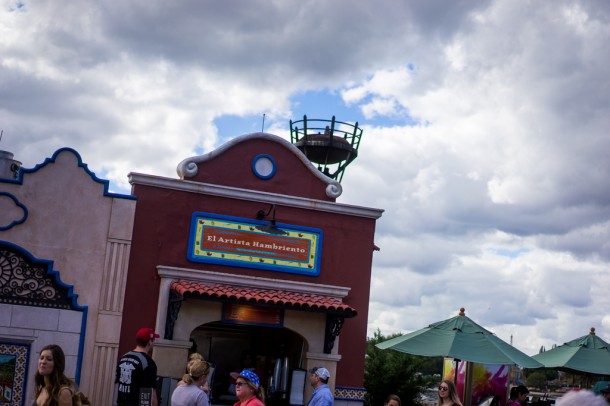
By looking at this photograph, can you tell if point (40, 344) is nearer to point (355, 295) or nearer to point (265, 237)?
point (265, 237)

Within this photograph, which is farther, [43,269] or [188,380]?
[43,269]

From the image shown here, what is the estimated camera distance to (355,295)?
16.1m

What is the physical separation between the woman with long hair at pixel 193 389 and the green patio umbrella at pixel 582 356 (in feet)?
25.7

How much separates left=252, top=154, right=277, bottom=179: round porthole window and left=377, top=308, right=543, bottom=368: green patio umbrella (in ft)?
13.3

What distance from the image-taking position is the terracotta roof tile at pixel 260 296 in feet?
46.4

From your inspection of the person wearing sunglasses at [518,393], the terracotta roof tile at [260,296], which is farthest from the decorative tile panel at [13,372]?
the person wearing sunglasses at [518,393]

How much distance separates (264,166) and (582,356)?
667 cm

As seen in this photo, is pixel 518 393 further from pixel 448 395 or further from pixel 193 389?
pixel 193 389

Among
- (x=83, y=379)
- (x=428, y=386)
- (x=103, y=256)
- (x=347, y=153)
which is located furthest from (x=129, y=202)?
(x=428, y=386)

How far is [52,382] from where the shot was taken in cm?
660

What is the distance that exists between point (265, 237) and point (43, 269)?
3960 mm

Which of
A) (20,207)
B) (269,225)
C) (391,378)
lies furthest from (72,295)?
(391,378)

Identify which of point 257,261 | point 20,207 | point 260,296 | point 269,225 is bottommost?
point 260,296

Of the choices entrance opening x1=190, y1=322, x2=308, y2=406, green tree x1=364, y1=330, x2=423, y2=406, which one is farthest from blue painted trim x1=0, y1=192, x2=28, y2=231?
green tree x1=364, y1=330, x2=423, y2=406
